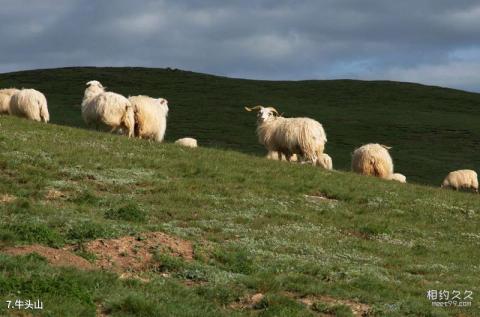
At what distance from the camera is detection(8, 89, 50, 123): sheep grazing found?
30344 millimetres

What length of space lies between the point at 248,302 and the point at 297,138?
17.3 metres

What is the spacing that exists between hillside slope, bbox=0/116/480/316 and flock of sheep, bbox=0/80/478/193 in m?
2.82

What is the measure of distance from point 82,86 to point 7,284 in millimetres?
74258

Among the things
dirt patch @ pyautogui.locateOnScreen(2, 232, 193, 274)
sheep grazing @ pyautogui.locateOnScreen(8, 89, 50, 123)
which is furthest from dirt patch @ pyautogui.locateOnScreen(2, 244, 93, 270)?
sheep grazing @ pyautogui.locateOnScreen(8, 89, 50, 123)

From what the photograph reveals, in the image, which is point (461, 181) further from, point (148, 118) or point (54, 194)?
point (54, 194)

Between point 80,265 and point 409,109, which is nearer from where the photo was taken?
point 80,265

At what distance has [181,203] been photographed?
17906 mm

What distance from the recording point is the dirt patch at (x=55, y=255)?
11.9 meters

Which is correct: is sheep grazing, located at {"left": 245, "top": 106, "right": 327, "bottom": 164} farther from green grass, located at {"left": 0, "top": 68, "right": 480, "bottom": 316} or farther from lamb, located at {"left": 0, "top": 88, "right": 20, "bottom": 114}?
lamb, located at {"left": 0, "top": 88, "right": 20, "bottom": 114}

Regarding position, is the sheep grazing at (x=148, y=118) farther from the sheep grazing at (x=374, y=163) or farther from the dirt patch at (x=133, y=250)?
the dirt patch at (x=133, y=250)

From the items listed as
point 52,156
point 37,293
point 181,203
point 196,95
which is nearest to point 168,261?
point 37,293

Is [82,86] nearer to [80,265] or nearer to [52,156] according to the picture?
[52,156]

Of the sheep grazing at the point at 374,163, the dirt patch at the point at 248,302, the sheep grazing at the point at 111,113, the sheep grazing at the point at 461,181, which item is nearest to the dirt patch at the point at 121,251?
the dirt patch at the point at 248,302

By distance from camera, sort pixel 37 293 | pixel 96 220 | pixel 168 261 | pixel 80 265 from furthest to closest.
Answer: pixel 96 220, pixel 168 261, pixel 80 265, pixel 37 293
